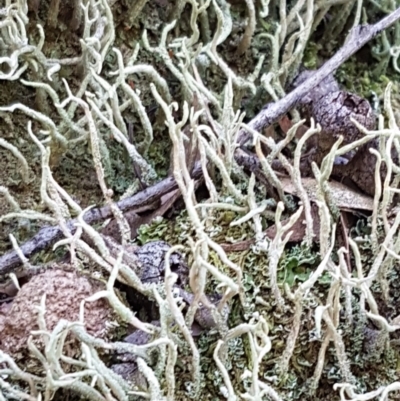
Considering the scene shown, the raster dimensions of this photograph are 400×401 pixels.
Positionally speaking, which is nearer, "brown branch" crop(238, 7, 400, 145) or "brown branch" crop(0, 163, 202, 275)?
"brown branch" crop(0, 163, 202, 275)

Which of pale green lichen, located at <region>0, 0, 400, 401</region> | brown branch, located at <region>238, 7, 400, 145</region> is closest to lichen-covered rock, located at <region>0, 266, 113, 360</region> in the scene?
pale green lichen, located at <region>0, 0, 400, 401</region>

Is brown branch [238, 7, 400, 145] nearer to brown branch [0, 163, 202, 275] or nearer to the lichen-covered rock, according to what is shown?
brown branch [0, 163, 202, 275]

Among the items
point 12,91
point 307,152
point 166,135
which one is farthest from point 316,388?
point 12,91

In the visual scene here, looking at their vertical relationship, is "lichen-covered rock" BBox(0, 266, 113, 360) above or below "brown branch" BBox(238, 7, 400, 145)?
below

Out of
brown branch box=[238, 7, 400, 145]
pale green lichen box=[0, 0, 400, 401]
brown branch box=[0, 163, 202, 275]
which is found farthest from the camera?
brown branch box=[238, 7, 400, 145]

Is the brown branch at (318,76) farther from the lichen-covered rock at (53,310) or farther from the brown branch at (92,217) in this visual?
the lichen-covered rock at (53,310)

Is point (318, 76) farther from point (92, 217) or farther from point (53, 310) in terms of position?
point (53, 310)

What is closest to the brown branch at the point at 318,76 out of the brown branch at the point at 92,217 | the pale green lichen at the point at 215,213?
the pale green lichen at the point at 215,213

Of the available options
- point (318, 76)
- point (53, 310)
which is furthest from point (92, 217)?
point (318, 76)
